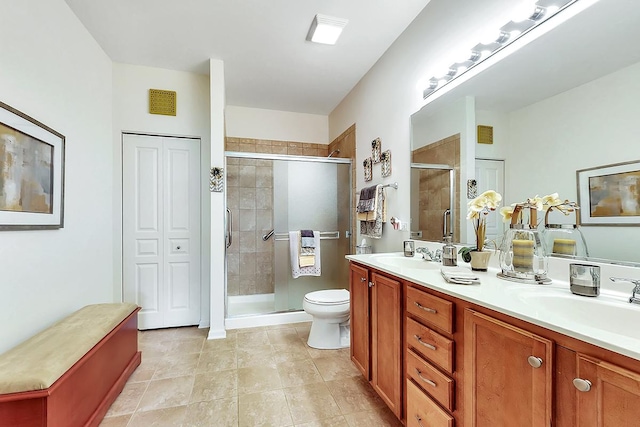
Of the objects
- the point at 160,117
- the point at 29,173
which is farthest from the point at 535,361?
the point at 160,117

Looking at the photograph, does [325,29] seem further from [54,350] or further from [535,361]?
[54,350]

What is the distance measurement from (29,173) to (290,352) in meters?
2.12

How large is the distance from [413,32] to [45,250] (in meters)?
2.91

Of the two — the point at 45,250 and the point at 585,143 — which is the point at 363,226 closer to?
the point at 585,143

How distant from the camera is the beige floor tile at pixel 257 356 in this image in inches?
84.0

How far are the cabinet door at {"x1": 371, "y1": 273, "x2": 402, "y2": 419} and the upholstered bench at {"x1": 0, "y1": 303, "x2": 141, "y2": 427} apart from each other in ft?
4.92

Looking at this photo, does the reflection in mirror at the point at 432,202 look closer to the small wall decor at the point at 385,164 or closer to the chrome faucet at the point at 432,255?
the chrome faucet at the point at 432,255

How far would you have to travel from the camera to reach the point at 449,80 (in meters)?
1.78

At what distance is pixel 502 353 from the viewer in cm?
85

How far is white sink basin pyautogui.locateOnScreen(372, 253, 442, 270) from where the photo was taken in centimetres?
176

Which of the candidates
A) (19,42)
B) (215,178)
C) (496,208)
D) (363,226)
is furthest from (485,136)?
(19,42)

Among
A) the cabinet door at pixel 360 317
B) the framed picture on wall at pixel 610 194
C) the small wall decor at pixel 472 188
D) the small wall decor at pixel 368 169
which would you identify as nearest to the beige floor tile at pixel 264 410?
the cabinet door at pixel 360 317

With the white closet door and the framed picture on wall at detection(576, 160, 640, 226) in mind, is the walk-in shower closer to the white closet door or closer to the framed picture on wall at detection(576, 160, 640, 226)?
the white closet door

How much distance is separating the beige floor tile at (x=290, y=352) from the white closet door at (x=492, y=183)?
1.67m
